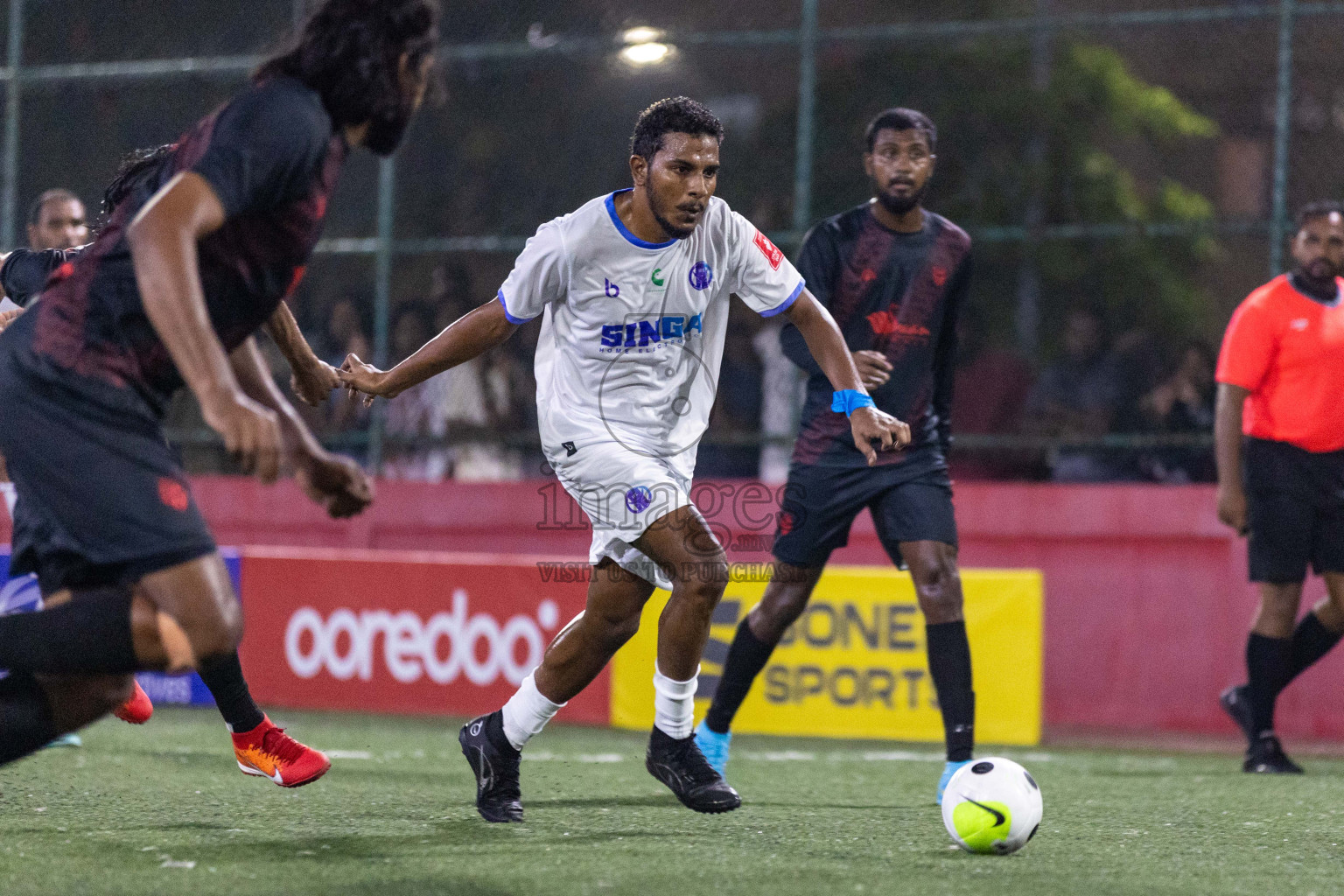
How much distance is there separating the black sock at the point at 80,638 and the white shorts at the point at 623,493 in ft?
5.29

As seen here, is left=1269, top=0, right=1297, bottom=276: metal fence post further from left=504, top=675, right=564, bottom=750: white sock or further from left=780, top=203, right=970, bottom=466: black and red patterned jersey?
left=504, top=675, right=564, bottom=750: white sock

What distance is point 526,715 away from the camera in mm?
4734

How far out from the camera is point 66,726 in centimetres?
355

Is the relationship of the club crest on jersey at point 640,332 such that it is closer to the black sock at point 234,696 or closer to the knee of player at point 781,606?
the knee of player at point 781,606

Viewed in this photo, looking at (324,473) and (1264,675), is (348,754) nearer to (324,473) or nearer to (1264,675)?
(324,473)

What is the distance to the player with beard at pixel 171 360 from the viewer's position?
312cm

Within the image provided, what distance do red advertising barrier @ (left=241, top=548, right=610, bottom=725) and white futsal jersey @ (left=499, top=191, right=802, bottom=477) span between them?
335 cm

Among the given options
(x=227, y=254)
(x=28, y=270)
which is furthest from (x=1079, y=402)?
(x=227, y=254)

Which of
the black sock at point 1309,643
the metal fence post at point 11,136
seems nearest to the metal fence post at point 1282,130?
the black sock at point 1309,643

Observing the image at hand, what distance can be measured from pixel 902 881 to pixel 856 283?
2.48 meters

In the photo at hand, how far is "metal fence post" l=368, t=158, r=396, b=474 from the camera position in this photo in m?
9.77

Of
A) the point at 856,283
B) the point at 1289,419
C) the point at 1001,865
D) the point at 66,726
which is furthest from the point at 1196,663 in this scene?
the point at 66,726

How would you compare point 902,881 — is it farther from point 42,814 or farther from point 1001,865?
point 42,814

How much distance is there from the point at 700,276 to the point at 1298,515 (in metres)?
3.25
